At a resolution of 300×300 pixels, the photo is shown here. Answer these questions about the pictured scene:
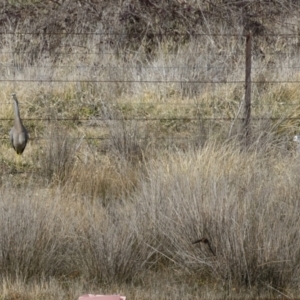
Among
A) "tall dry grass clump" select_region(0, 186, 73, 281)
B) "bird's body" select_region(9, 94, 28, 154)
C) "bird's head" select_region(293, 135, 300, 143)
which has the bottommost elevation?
"tall dry grass clump" select_region(0, 186, 73, 281)

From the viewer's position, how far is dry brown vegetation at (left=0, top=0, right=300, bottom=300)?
6.38 meters

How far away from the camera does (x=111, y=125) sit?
973cm

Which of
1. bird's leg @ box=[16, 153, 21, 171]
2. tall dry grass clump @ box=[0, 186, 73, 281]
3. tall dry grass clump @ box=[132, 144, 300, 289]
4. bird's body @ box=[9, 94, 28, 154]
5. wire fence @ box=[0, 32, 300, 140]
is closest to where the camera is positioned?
tall dry grass clump @ box=[132, 144, 300, 289]

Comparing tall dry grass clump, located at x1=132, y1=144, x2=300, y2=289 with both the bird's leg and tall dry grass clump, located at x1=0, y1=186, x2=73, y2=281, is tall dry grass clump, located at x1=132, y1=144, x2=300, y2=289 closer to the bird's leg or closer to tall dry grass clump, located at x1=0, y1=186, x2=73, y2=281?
tall dry grass clump, located at x1=0, y1=186, x2=73, y2=281

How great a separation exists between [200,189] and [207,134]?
2.92 meters

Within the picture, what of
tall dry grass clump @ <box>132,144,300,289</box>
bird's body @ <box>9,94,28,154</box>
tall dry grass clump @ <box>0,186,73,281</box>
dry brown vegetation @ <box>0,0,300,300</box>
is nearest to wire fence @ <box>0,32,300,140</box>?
dry brown vegetation @ <box>0,0,300,300</box>

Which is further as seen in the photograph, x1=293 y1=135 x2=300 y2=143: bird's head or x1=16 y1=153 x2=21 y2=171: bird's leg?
x1=16 y1=153 x2=21 y2=171: bird's leg

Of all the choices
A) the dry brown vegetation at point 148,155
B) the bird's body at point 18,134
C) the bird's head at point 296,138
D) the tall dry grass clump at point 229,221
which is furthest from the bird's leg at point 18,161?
the bird's head at point 296,138

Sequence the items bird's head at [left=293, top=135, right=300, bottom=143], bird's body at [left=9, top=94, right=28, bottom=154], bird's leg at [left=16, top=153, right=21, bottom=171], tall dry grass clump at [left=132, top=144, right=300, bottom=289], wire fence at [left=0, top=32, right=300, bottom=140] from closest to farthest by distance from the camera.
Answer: tall dry grass clump at [left=132, top=144, right=300, bottom=289], bird's head at [left=293, top=135, right=300, bottom=143], bird's body at [left=9, top=94, right=28, bottom=154], bird's leg at [left=16, top=153, right=21, bottom=171], wire fence at [left=0, top=32, right=300, bottom=140]

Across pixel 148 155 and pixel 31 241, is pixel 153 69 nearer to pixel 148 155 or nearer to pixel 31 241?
pixel 148 155

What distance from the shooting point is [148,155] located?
9062 millimetres

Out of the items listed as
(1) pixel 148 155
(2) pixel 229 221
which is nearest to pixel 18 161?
(1) pixel 148 155

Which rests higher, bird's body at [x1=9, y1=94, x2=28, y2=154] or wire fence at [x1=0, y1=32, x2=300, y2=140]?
wire fence at [x1=0, y1=32, x2=300, y2=140]

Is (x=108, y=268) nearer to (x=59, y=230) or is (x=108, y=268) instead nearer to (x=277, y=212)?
(x=59, y=230)
